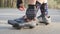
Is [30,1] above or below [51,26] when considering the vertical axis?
A: above

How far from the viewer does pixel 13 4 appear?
6660mm

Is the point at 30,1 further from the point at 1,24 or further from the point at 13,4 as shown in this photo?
the point at 13,4

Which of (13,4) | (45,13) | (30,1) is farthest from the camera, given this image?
(13,4)

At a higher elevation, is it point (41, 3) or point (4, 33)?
point (41, 3)

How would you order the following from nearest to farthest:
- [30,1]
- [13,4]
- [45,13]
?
[30,1] → [45,13] → [13,4]

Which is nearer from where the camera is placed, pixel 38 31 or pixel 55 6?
pixel 38 31

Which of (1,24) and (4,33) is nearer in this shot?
(4,33)

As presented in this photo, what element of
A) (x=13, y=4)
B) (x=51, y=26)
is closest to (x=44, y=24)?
(x=51, y=26)

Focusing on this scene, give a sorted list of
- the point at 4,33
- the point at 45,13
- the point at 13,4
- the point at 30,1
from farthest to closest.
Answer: the point at 13,4 < the point at 45,13 < the point at 30,1 < the point at 4,33

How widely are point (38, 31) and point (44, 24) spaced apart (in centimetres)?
48

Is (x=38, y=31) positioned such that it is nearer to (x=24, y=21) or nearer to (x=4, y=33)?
(x=24, y=21)

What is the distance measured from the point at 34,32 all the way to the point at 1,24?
748 mm

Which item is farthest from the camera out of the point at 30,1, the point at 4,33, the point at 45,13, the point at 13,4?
the point at 13,4

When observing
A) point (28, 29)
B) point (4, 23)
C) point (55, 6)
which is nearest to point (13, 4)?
point (55, 6)
